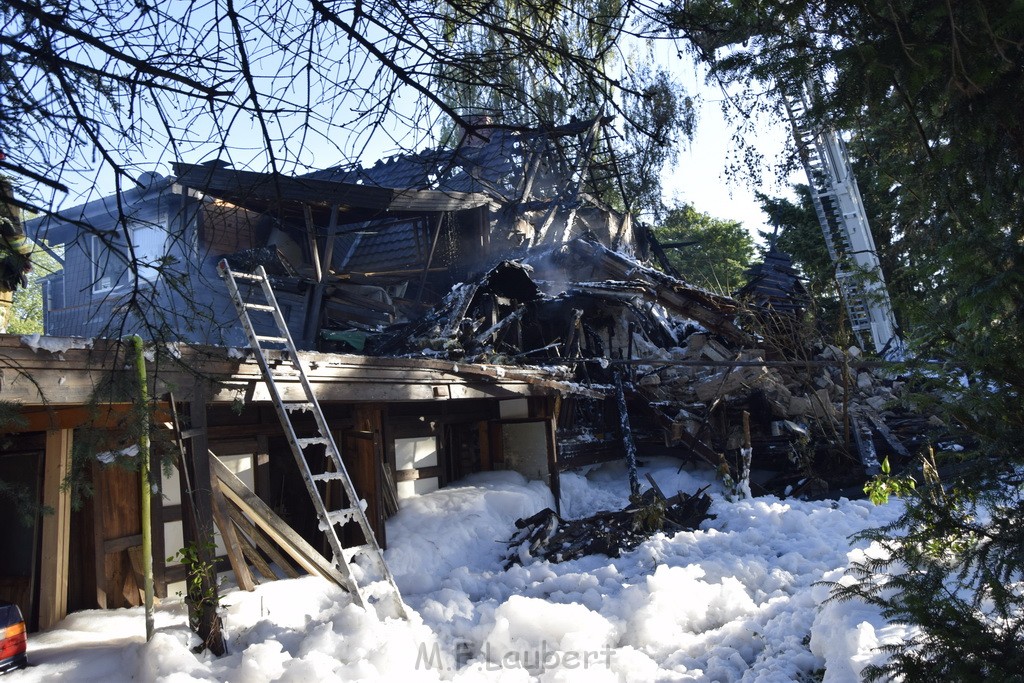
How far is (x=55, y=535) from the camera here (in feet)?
21.6

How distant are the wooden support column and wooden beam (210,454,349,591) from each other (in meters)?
1.28

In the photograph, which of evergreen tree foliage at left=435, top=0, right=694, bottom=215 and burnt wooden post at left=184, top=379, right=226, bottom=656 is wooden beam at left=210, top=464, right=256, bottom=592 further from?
evergreen tree foliage at left=435, top=0, right=694, bottom=215

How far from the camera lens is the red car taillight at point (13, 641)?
487 cm

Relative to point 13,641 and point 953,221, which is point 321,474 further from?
point 953,221

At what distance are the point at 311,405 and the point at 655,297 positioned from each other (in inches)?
404

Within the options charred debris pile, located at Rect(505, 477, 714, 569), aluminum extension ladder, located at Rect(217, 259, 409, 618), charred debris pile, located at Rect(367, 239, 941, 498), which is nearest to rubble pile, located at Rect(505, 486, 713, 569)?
charred debris pile, located at Rect(505, 477, 714, 569)

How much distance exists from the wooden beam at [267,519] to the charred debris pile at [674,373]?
19.5ft

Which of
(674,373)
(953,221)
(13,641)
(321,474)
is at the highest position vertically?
(674,373)

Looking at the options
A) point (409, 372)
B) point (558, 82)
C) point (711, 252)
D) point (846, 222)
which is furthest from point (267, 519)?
point (711, 252)

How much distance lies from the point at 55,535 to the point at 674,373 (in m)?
13.0

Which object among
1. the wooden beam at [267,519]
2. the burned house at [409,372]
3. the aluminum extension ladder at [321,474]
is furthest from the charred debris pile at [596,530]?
the wooden beam at [267,519]

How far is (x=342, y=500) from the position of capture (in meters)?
9.36

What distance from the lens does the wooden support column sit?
254 inches

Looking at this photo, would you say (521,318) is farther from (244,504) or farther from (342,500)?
(244,504)
